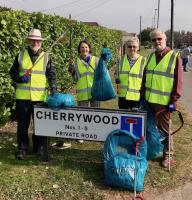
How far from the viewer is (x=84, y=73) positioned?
24.6 ft

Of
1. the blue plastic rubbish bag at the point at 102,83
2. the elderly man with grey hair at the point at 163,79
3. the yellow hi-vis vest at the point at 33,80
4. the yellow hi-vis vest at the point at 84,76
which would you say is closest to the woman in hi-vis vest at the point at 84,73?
the yellow hi-vis vest at the point at 84,76

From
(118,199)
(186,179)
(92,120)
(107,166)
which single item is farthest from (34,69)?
(186,179)

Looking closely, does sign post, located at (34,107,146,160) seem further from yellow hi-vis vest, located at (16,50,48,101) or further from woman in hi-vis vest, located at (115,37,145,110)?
woman in hi-vis vest, located at (115,37,145,110)

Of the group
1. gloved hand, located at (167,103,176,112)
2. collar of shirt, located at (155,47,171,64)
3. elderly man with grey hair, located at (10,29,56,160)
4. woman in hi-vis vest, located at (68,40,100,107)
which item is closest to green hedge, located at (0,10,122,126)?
woman in hi-vis vest, located at (68,40,100,107)

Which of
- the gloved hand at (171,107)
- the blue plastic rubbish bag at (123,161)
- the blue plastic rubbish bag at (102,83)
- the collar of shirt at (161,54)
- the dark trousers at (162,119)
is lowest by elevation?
the blue plastic rubbish bag at (123,161)

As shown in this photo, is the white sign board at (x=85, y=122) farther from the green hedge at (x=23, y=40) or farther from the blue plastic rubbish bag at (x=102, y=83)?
the green hedge at (x=23, y=40)

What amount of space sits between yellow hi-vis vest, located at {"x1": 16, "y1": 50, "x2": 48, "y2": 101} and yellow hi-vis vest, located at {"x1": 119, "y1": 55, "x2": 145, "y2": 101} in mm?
1481

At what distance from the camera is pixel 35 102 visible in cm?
651

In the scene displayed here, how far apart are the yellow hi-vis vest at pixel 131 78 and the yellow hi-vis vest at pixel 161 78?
0.60 meters

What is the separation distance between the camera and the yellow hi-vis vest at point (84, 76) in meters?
7.43

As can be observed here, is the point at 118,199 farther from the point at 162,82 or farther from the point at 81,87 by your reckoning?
the point at 81,87

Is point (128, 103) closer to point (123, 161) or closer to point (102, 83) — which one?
point (102, 83)

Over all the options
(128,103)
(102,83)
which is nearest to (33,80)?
(102,83)

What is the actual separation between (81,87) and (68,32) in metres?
6.03
